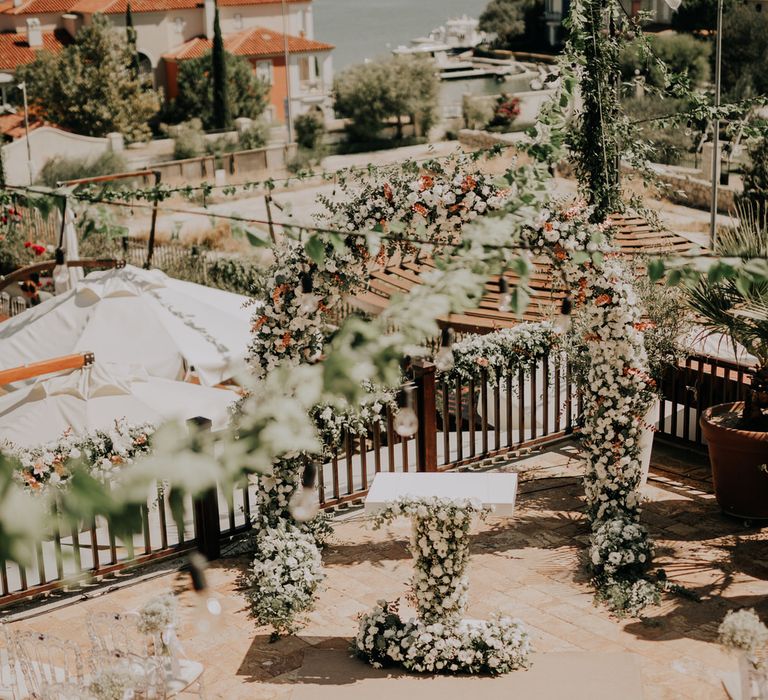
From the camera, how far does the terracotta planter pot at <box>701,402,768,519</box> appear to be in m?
8.98

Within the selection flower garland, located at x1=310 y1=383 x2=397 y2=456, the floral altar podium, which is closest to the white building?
flower garland, located at x1=310 y1=383 x2=397 y2=456

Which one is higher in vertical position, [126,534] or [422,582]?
[126,534]

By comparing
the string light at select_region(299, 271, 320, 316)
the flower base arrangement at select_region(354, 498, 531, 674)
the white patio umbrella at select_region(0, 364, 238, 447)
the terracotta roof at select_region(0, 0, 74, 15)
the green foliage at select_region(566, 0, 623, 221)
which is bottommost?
the flower base arrangement at select_region(354, 498, 531, 674)

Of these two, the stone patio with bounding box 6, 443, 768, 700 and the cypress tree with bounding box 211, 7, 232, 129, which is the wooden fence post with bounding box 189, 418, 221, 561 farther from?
the cypress tree with bounding box 211, 7, 232, 129

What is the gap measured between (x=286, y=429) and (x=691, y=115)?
33.3 ft

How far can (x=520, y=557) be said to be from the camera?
8.85 meters

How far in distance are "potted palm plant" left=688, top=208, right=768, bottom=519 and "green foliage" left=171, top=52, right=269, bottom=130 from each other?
158 feet

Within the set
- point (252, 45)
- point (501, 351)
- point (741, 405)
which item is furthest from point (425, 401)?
point (252, 45)

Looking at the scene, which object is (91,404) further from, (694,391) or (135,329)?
(694,391)

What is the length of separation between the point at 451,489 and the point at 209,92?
5152cm

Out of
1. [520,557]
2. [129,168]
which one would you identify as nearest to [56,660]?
[520,557]

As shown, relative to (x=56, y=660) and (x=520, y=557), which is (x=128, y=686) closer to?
(x=56, y=660)

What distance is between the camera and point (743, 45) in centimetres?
4681

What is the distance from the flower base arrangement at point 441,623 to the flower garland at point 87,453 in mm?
2295
